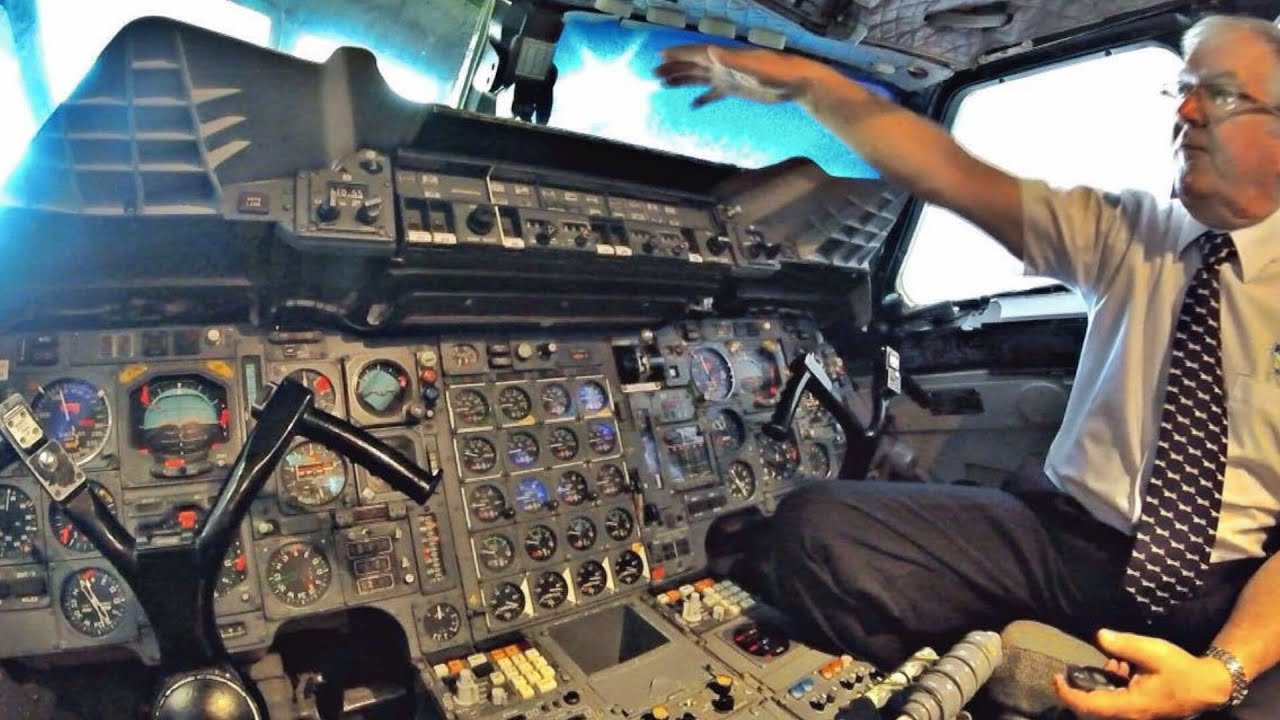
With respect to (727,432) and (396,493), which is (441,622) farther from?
(727,432)

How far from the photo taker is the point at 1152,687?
56.6 inches

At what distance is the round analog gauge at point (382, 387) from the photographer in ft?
9.20

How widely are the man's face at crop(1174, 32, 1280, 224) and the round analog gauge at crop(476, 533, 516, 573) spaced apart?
2.21 metres

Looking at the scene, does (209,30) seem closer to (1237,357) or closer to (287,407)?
(287,407)

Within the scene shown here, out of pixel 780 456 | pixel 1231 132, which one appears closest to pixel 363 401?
pixel 780 456

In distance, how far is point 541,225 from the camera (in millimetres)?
2822

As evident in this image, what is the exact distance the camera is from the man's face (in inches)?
62.7

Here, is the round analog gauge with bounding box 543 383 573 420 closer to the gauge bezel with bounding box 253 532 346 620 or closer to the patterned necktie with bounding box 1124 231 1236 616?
the gauge bezel with bounding box 253 532 346 620

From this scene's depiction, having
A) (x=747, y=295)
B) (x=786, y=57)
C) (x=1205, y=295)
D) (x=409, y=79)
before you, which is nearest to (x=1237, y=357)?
(x=1205, y=295)

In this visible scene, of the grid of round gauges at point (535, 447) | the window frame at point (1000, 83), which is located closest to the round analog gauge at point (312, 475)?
the grid of round gauges at point (535, 447)

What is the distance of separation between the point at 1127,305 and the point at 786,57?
0.99 metres

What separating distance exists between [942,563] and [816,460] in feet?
6.54

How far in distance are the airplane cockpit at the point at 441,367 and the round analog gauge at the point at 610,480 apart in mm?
20

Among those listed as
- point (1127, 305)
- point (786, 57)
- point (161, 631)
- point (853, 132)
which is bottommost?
point (161, 631)
